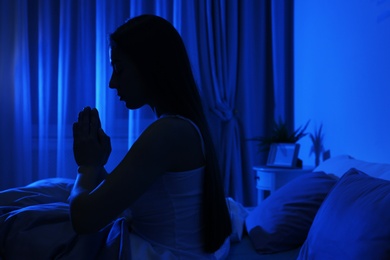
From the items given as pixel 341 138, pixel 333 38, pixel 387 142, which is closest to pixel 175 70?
pixel 387 142

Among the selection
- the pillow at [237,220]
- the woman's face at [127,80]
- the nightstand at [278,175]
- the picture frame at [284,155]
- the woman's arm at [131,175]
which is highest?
the woman's face at [127,80]

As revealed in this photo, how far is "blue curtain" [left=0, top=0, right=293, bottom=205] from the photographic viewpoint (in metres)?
3.25

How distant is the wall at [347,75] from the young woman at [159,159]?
3.39 feet

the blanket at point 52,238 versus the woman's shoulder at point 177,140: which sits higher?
the woman's shoulder at point 177,140

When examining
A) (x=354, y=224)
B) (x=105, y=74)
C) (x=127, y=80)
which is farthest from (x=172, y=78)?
(x=105, y=74)

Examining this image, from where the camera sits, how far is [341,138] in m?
2.24

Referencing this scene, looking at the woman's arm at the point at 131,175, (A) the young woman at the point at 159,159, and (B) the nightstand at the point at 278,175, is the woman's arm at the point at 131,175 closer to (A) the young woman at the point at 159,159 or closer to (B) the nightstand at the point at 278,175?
(A) the young woman at the point at 159,159

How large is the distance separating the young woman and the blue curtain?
230 cm

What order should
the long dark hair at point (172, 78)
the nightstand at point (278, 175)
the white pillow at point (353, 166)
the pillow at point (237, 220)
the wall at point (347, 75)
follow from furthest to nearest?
the nightstand at point (278, 175) < the wall at point (347, 75) < the pillow at point (237, 220) < the white pillow at point (353, 166) < the long dark hair at point (172, 78)

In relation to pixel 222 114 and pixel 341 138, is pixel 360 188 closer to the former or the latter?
pixel 341 138

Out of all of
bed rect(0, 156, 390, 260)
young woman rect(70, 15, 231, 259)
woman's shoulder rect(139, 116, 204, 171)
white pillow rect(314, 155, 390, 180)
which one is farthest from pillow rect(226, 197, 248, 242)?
woman's shoulder rect(139, 116, 204, 171)

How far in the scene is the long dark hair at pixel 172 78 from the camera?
0.97 meters

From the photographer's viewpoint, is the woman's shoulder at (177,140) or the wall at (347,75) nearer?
the woman's shoulder at (177,140)

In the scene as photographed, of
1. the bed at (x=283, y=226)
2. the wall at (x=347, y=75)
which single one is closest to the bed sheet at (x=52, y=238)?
the bed at (x=283, y=226)
